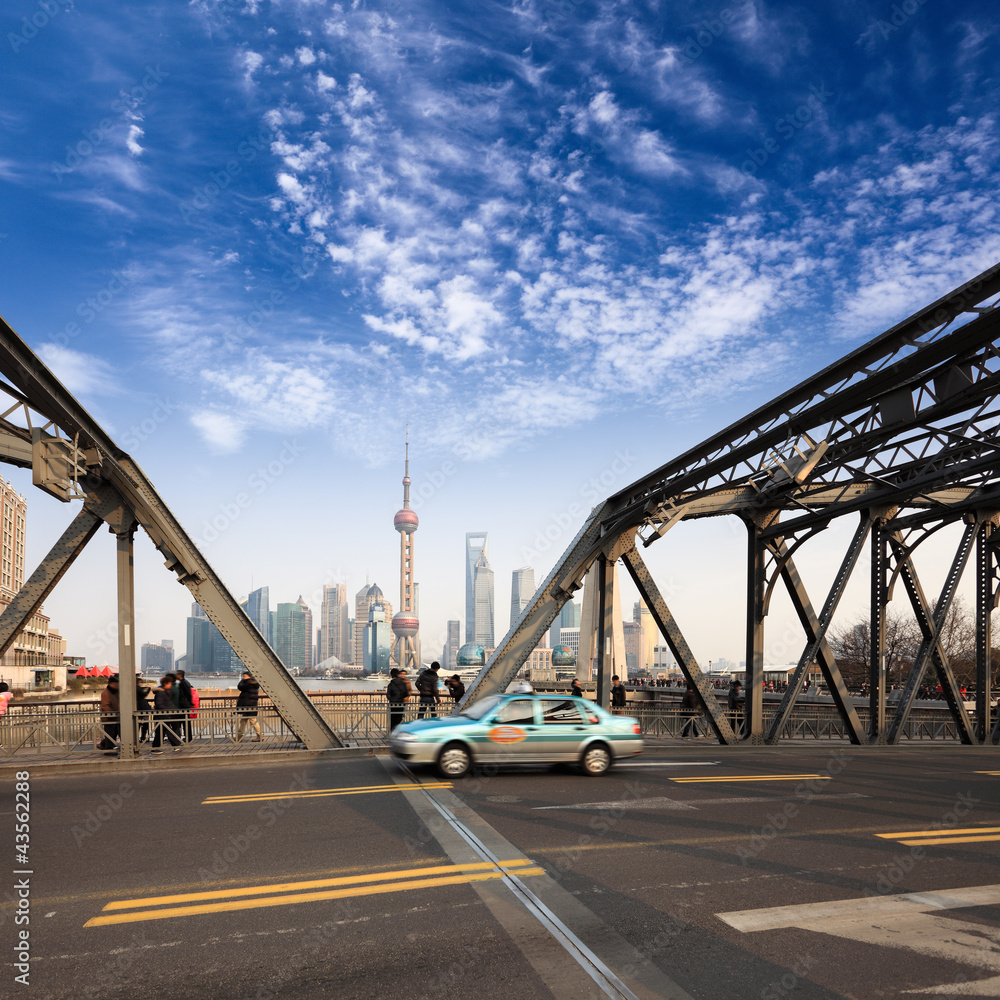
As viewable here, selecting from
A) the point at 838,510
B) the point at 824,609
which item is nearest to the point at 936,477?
the point at 838,510

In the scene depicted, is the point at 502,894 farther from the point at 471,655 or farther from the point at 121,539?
the point at 471,655

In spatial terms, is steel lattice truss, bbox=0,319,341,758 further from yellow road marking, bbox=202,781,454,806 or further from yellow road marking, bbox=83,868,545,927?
yellow road marking, bbox=83,868,545,927

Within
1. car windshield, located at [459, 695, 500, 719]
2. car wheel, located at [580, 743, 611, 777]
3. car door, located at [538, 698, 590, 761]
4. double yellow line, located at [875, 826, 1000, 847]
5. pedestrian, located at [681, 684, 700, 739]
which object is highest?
car windshield, located at [459, 695, 500, 719]

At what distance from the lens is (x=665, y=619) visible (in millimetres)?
19031

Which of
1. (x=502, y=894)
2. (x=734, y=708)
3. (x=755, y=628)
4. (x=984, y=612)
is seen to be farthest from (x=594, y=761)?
(x=984, y=612)

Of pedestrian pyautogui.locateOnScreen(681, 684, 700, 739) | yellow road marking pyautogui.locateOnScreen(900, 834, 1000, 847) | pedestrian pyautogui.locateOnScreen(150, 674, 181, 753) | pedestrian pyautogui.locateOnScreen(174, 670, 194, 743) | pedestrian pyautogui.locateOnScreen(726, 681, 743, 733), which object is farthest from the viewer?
pedestrian pyautogui.locateOnScreen(681, 684, 700, 739)

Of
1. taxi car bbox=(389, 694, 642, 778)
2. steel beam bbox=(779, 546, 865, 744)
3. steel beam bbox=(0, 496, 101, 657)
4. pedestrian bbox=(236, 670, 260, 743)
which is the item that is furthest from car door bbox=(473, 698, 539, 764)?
steel beam bbox=(779, 546, 865, 744)

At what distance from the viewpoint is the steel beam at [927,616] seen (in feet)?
69.7

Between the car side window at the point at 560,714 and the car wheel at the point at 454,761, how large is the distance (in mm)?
1665

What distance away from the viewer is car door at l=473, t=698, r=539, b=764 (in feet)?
41.2

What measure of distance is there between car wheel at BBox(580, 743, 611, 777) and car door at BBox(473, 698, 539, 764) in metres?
1.03

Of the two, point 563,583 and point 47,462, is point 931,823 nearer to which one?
point 563,583

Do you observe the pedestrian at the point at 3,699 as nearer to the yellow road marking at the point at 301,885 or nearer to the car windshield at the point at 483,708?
the car windshield at the point at 483,708

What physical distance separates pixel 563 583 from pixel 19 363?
505 inches
